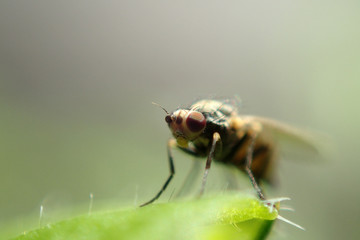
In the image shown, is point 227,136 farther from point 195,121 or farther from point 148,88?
point 148,88

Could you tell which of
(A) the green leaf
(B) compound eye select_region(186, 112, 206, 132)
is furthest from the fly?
(A) the green leaf

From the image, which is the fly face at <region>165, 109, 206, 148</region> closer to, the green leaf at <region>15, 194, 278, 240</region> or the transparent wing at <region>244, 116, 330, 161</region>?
the transparent wing at <region>244, 116, 330, 161</region>

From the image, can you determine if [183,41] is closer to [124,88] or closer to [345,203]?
[124,88]

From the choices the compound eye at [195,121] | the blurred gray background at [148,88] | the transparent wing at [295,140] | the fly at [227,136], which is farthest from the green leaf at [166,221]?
the transparent wing at [295,140]

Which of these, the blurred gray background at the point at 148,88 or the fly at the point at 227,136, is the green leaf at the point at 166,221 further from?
the blurred gray background at the point at 148,88

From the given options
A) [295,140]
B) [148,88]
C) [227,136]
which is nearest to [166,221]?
[227,136]

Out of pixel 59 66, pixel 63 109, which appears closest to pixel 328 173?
pixel 63 109
